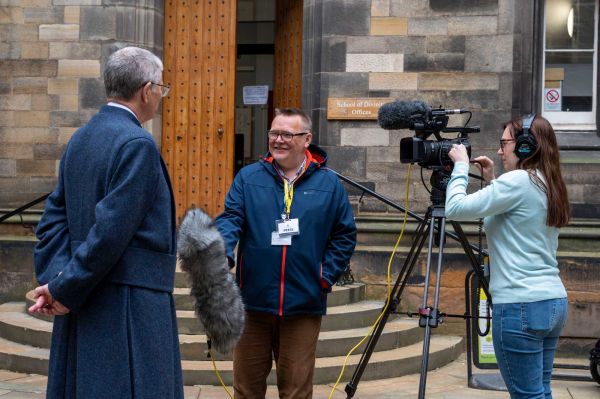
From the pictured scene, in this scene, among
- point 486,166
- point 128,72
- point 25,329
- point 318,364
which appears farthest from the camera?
point 25,329

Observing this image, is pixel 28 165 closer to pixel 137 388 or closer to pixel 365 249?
pixel 365 249

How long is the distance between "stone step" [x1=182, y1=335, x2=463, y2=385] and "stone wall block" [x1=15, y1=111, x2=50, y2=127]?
3.90 m

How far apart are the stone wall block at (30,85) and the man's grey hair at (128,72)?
22.2 feet

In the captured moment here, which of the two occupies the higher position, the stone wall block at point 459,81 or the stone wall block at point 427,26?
the stone wall block at point 427,26

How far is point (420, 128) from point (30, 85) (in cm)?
607

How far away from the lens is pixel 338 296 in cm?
830

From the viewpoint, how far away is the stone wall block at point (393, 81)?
31.1 feet

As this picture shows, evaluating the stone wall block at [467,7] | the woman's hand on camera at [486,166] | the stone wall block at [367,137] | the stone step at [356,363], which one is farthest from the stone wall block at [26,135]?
the woman's hand on camera at [486,166]

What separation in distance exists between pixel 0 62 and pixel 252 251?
6.36m

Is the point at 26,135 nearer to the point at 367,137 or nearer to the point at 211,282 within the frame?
the point at 367,137

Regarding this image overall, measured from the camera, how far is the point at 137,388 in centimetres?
329

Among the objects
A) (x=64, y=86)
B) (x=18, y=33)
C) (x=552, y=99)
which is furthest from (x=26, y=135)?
(x=552, y=99)

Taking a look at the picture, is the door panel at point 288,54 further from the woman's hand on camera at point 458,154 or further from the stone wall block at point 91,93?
the woman's hand on camera at point 458,154

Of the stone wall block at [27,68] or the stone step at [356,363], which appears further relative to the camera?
the stone wall block at [27,68]
